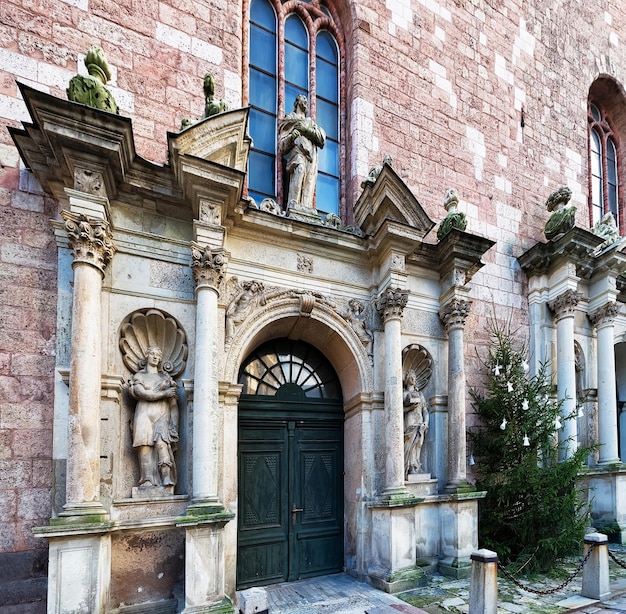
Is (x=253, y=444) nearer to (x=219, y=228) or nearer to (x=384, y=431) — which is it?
(x=384, y=431)

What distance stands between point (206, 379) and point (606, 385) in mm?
6888

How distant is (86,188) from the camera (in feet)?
13.4

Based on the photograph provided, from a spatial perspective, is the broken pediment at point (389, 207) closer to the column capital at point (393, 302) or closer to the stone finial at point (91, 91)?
the column capital at point (393, 302)

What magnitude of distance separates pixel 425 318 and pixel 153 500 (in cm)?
394

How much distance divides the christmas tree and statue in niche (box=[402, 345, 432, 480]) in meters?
0.96

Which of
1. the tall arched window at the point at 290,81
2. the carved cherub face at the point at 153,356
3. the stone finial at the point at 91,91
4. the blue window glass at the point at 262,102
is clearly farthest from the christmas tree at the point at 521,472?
the stone finial at the point at 91,91

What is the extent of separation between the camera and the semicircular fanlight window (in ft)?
18.5

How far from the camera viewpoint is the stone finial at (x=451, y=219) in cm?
627

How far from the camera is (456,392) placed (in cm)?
598

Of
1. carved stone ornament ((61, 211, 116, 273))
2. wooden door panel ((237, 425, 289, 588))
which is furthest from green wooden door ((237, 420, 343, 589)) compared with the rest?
carved stone ornament ((61, 211, 116, 273))

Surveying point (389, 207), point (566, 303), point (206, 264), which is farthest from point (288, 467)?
point (566, 303)

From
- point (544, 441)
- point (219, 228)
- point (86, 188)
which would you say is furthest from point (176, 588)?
point (544, 441)

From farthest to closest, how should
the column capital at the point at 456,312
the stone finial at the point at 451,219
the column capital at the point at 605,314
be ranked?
the column capital at the point at 605,314 → the stone finial at the point at 451,219 → the column capital at the point at 456,312

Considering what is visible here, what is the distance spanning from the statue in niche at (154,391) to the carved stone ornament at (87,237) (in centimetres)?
70
